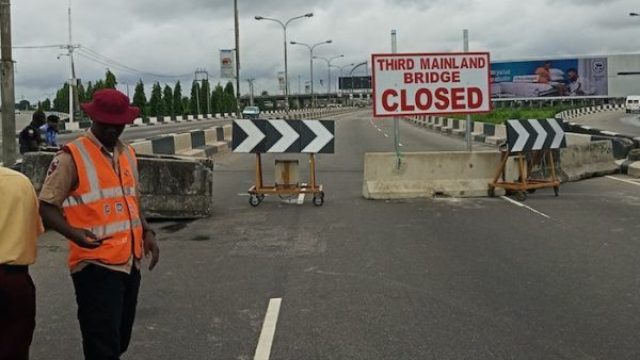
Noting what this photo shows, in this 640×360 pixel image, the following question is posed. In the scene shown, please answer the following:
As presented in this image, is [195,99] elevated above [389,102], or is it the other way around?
[195,99]

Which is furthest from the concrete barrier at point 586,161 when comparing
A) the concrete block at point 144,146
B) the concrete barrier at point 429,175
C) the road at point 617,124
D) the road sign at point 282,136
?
the road at point 617,124

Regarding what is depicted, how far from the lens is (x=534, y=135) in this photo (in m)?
12.8

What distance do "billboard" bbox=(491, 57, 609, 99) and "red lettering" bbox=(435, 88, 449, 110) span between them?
3644 inches

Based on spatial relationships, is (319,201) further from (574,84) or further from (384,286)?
(574,84)

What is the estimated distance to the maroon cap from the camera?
3.58 meters

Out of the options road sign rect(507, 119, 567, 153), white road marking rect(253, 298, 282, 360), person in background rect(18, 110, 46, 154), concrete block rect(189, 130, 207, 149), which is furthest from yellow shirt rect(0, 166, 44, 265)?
concrete block rect(189, 130, 207, 149)

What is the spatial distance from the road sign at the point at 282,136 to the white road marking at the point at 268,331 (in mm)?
6390

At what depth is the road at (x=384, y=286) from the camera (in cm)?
512

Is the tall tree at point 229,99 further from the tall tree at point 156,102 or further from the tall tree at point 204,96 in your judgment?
the tall tree at point 156,102

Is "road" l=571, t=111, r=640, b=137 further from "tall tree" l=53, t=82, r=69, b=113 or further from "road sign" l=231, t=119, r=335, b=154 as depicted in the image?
"tall tree" l=53, t=82, r=69, b=113

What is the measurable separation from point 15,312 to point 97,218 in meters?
0.62

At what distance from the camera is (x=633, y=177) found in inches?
612

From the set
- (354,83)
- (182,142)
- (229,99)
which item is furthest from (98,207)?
(354,83)

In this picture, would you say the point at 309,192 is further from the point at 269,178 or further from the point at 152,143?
the point at 152,143
